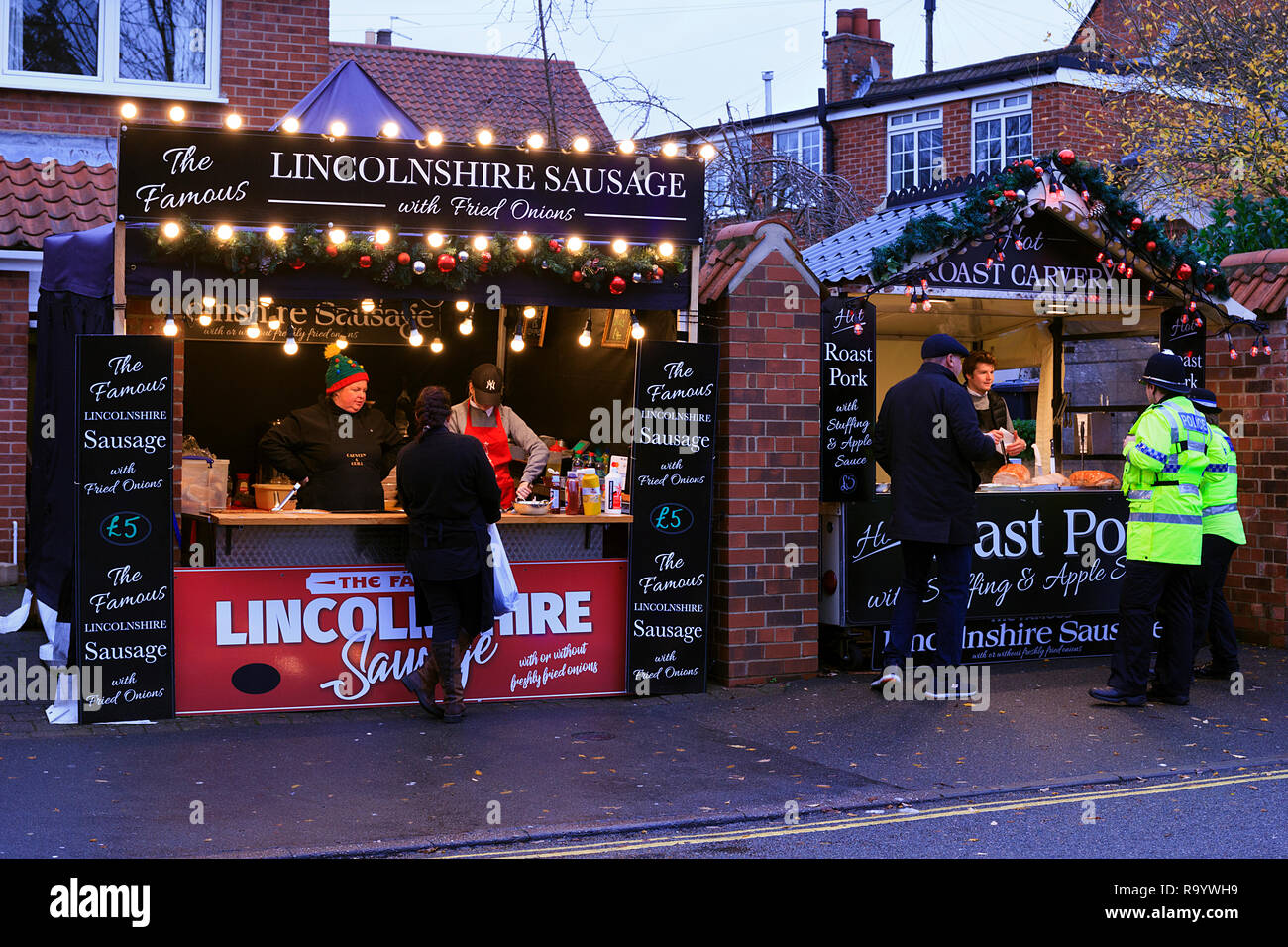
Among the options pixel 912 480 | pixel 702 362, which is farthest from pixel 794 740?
pixel 702 362

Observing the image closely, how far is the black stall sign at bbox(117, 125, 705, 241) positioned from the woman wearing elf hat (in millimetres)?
1259

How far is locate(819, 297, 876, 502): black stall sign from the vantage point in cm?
971

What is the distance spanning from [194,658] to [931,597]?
4.81 m

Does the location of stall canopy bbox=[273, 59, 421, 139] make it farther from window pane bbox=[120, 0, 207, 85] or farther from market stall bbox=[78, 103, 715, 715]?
window pane bbox=[120, 0, 207, 85]

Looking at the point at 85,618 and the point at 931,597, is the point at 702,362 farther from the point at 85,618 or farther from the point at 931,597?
the point at 85,618

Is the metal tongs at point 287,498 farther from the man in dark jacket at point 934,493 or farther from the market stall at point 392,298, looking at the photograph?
the man in dark jacket at point 934,493

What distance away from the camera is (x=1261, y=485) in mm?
11141

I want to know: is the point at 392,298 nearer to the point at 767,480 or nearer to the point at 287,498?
the point at 287,498

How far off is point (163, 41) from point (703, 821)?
1012 centimetres

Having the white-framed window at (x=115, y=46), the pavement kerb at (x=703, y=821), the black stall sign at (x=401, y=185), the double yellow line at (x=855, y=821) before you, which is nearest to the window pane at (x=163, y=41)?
the white-framed window at (x=115, y=46)

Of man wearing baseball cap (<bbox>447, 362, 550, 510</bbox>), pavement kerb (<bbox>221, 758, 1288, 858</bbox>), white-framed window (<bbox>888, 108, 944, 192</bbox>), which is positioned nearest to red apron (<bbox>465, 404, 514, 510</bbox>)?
man wearing baseball cap (<bbox>447, 362, 550, 510</bbox>)

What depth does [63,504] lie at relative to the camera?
848 centimetres

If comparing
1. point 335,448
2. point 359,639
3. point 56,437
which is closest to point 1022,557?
point 359,639
